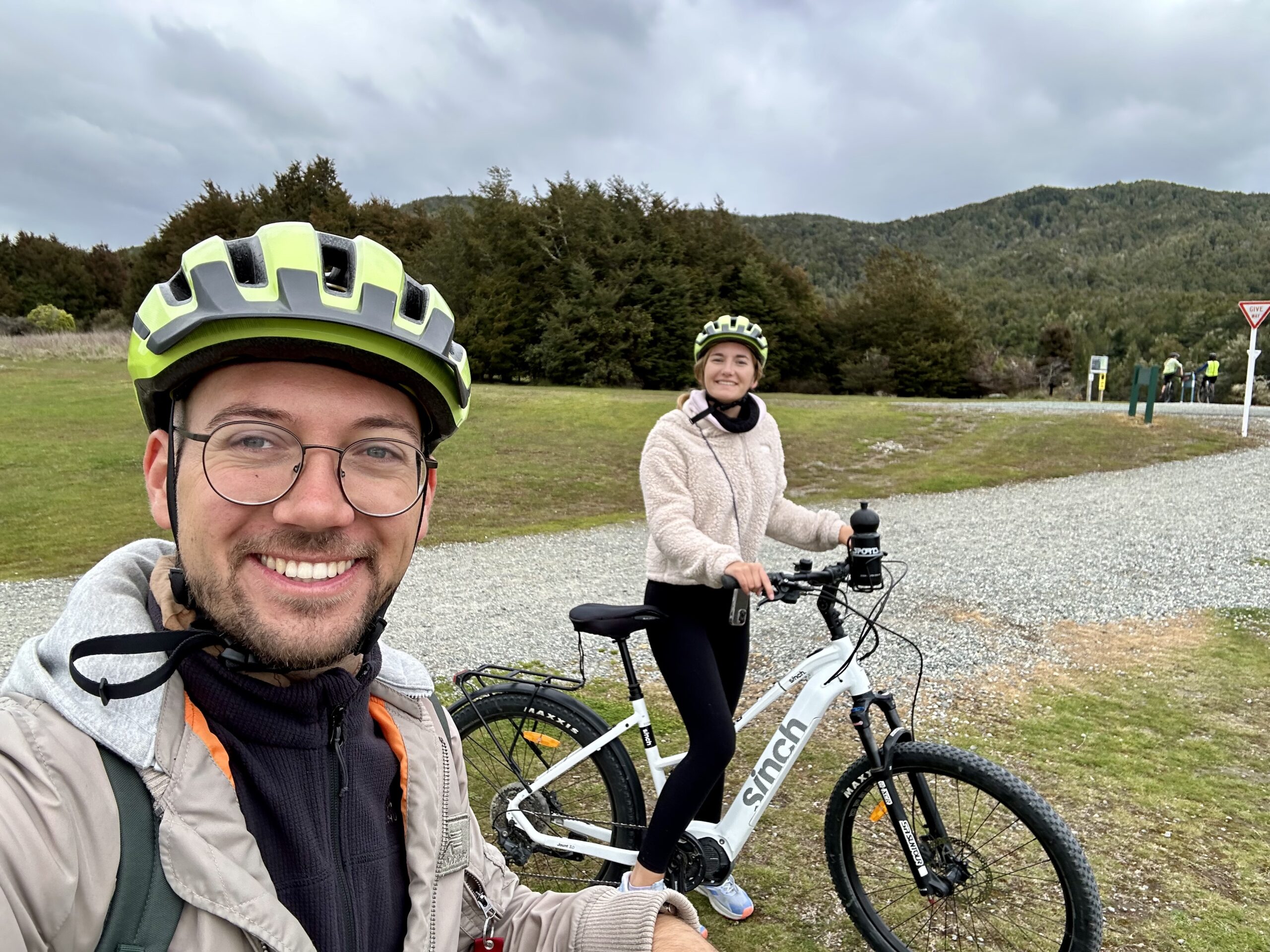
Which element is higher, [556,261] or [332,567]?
[556,261]

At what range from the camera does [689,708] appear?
114 inches

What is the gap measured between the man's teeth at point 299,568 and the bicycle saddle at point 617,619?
162 cm

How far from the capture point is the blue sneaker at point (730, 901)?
3.12m

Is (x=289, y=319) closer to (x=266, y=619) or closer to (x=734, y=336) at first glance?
(x=266, y=619)

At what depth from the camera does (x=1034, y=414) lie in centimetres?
2141

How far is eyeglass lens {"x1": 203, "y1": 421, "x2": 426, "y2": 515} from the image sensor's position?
130 cm

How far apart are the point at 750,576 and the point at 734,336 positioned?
114 centimetres

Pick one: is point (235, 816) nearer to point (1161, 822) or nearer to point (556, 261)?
point (1161, 822)

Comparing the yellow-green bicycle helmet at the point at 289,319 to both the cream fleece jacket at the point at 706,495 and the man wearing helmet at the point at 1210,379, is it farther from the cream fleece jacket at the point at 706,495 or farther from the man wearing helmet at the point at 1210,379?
the man wearing helmet at the point at 1210,379

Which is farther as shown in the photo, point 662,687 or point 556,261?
point 556,261

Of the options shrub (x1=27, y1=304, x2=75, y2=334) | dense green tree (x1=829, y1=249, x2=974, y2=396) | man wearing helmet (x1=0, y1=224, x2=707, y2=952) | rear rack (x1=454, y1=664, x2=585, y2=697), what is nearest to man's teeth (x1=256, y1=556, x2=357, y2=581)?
man wearing helmet (x1=0, y1=224, x2=707, y2=952)

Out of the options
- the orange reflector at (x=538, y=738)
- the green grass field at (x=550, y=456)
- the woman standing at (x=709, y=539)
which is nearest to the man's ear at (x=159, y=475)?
the woman standing at (x=709, y=539)

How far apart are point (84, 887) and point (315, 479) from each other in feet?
2.14

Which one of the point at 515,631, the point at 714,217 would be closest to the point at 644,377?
the point at 714,217
